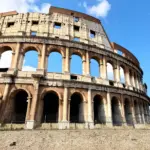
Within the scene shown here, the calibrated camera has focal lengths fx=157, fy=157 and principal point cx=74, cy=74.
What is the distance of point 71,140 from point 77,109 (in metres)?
7.43

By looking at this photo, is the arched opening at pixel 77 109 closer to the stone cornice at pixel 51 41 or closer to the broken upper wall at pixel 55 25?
the stone cornice at pixel 51 41

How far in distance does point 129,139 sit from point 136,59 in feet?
58.3

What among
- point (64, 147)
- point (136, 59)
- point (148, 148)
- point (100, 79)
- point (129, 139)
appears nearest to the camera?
point (64, 147)

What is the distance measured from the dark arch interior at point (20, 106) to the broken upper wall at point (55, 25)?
258 inches

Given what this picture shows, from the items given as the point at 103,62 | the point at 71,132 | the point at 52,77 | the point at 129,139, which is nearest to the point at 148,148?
A: the point at 129,139

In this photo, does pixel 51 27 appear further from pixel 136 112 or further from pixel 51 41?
pixel 136 112

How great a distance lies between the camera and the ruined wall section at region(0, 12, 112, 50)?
17.7 m

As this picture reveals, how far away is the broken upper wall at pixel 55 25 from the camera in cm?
1773

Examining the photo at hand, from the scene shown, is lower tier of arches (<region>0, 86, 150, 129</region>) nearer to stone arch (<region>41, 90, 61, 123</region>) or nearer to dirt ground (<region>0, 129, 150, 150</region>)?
stone arch (<region>41, 90, 61, 123</region>)

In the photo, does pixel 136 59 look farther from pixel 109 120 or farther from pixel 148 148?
pixel 148 148

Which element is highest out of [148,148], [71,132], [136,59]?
[136,59]

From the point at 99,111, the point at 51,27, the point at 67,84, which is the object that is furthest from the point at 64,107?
the point at 51,27

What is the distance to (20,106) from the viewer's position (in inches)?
600

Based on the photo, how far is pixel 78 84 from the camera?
1503 centimetres
